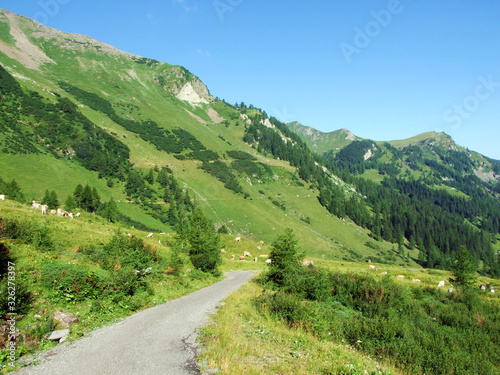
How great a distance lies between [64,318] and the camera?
10898 millimetres

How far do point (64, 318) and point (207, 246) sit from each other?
17.9 m

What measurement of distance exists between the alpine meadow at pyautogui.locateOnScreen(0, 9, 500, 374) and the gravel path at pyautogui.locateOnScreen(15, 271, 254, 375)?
0.67m

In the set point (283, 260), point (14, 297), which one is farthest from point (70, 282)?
point (283, 260)

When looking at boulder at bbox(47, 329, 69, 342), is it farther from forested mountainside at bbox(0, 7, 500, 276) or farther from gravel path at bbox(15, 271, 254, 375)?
forested mountainside at bbox(0, 7, 500, 276)

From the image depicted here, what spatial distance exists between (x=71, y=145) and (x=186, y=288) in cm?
10086

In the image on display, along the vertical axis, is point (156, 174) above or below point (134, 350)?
above

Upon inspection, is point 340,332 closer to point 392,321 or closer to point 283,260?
point 392,321

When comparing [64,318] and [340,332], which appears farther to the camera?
[340,332]

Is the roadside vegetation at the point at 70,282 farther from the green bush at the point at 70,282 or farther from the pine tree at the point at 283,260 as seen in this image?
the pine tree at the point at 283,260

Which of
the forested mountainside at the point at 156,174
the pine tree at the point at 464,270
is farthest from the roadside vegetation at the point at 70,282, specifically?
the pine tree at the point at 464,270

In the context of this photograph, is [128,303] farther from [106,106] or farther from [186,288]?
[106,106]

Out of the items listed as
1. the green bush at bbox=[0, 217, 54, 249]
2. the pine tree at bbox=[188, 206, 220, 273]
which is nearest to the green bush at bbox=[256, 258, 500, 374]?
the pine tree at bbox=[188, 206, 220, 273]

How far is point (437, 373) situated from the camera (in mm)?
10383

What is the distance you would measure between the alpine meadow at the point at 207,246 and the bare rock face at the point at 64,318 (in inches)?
3.2
